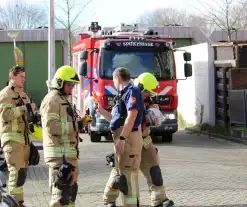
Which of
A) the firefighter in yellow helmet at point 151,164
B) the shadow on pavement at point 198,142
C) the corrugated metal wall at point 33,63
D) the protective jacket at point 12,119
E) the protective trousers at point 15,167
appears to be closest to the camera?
the protective trousers at point 15,167

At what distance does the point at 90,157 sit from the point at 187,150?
107 inches

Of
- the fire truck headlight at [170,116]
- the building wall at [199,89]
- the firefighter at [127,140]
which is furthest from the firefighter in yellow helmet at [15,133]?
the building wall at [199,89]

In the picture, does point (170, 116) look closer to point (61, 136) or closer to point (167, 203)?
point (167, 203)

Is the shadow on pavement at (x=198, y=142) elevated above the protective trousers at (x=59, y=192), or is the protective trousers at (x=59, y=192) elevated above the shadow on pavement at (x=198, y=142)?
the protective trousers at (x=59, y=192)

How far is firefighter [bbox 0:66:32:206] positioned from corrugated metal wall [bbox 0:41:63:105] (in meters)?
28.6

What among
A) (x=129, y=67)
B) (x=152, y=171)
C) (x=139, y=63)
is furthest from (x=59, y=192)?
(x=139, y=63)

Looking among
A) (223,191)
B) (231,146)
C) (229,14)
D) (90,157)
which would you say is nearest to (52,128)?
(223,191)

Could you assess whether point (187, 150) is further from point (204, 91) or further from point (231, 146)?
point (204, 91)

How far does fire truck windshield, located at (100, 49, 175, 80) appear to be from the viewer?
15.7 meters

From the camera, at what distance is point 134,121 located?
22.9ft

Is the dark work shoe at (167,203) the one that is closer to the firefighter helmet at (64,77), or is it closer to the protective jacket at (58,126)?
the protective jacket at (58,126)

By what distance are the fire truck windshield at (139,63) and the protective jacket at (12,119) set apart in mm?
8066

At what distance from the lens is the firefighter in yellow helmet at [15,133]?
7.37 m

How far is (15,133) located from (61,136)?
110 centimetres
